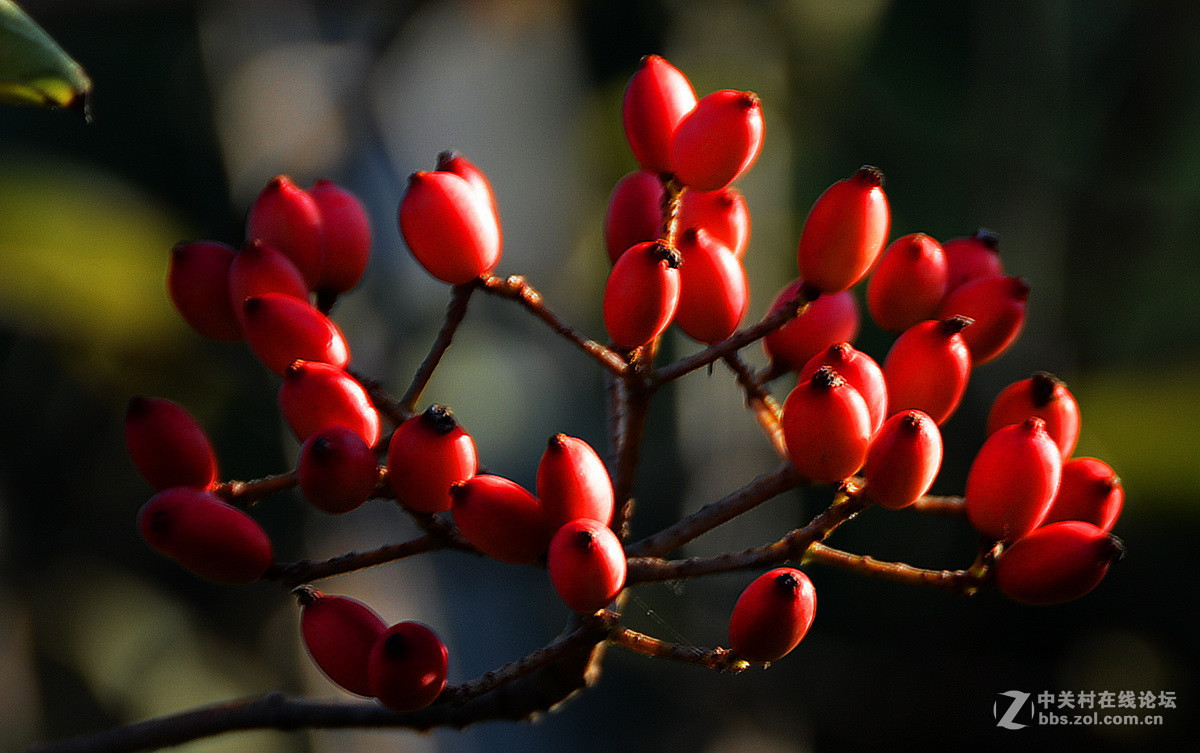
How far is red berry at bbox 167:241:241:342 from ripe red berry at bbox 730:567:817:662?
63cm

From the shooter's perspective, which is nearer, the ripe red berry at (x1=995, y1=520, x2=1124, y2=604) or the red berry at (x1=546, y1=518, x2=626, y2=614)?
the red berry at (x1=546, y1=518, x2=626, y2=614)

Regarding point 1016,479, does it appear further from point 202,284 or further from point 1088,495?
point 202,284

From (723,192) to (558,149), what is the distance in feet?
12.9

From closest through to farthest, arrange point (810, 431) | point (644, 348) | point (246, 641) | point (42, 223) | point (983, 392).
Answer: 1. point (810, 431)
2. point (644, 348)
3. point (42, 223)
4. point (983, 392)
5. point (246, 641)

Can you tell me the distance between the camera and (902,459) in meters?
0.86

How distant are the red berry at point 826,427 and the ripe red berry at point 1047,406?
0.77ft

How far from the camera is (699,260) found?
99 cm

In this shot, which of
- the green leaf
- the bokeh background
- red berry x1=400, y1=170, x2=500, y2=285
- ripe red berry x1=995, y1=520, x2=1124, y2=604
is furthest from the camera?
the bokeh background

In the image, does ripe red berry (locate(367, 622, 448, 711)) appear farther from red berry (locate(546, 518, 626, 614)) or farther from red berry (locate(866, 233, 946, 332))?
red berry (locate(866, 233, 946, 332))

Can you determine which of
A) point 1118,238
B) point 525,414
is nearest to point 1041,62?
point 1118,238

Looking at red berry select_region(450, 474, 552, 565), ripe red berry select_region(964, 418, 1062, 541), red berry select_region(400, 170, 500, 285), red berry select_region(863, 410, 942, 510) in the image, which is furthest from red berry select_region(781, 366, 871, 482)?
red berry select_region(400, 170, 500, 285)

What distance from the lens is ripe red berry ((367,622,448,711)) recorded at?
828 mm

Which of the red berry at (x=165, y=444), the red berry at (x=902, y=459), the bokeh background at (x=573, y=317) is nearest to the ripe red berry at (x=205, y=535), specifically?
the red berry at (x=165, y=444)

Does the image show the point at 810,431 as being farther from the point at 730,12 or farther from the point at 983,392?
the point at 730,12
